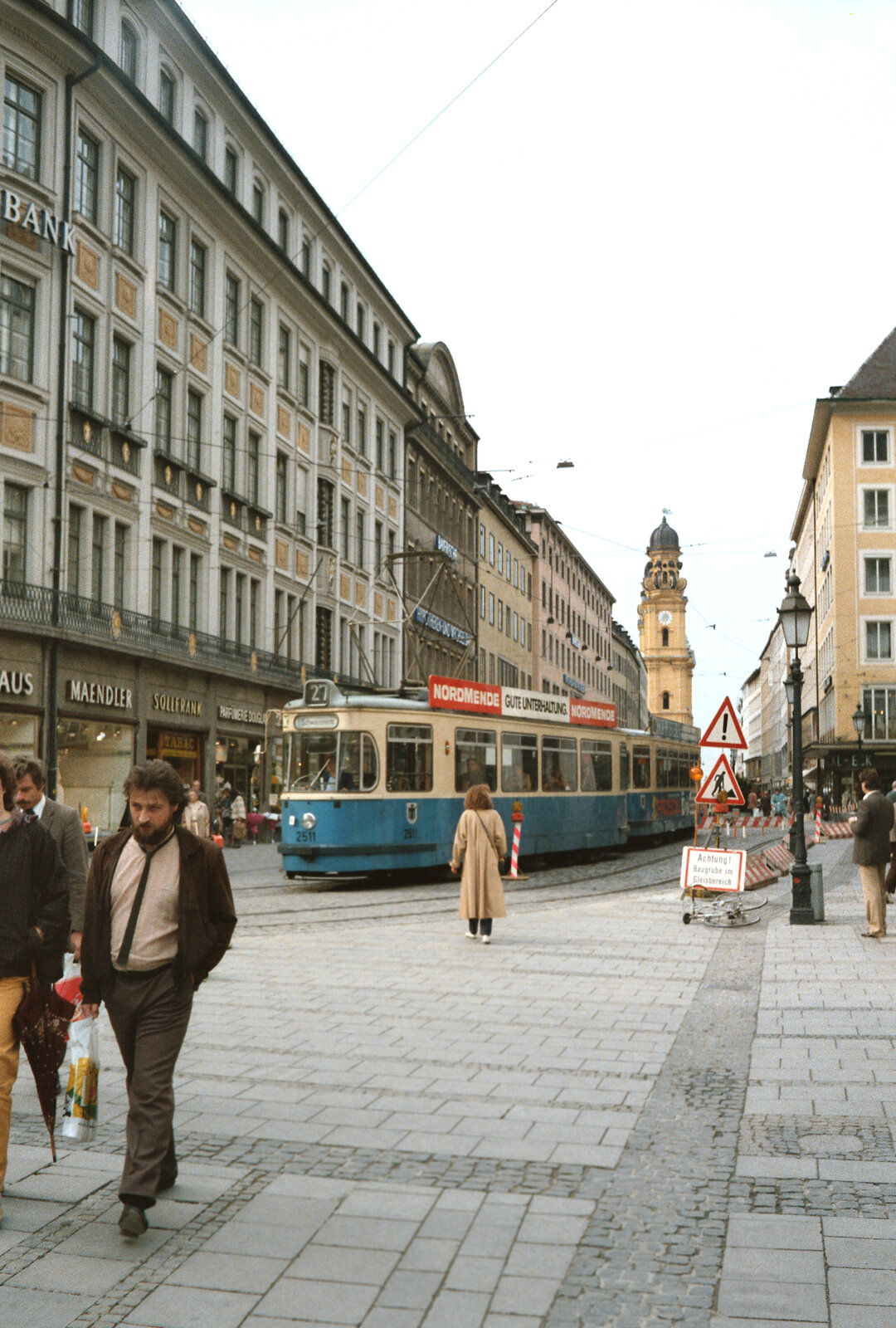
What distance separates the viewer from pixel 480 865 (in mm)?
14422

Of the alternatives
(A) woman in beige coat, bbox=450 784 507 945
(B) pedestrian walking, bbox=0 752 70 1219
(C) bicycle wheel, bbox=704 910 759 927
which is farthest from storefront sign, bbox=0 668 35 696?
(B) pedestrian walking, bbox=0 752 70 1219

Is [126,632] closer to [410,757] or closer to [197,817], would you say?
[197,817]

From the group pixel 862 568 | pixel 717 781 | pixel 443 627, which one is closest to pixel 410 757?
pixel 717 781

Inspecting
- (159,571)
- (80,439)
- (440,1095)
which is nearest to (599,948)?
(440,1095)

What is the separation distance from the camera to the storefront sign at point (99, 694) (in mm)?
27797

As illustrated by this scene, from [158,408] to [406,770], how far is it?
13269mm

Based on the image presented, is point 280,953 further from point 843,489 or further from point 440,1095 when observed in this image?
point 843,489

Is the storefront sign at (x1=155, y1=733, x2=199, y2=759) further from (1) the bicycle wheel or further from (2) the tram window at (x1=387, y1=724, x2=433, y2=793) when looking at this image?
(1) the bicycle wheel

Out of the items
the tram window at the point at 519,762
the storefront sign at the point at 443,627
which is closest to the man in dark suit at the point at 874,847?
the tram window at the point at 519,762

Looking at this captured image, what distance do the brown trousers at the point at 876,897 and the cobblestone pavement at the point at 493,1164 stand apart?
9.77 feet

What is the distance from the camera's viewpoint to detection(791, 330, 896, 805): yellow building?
60219 mm

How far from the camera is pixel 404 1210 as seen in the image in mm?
5426

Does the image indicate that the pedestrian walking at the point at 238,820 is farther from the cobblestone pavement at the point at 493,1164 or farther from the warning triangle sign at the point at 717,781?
the cobblestone pavement at the point at 493,1164

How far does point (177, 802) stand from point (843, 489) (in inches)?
2334
